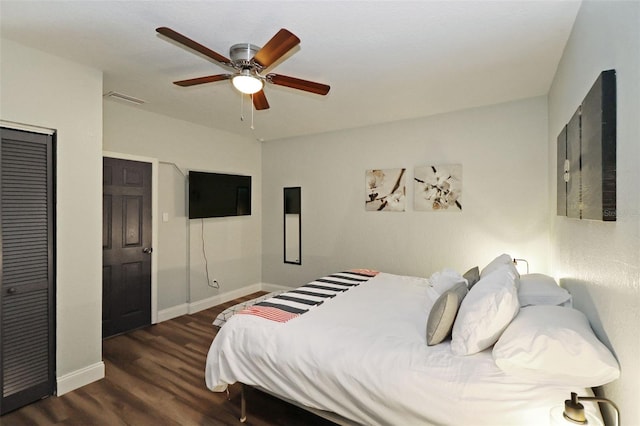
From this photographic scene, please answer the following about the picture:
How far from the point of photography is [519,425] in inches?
53.3

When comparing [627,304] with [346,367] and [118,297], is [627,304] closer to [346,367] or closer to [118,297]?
[346,367]

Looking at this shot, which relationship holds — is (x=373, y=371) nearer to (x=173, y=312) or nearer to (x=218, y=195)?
(x=173, y=312)

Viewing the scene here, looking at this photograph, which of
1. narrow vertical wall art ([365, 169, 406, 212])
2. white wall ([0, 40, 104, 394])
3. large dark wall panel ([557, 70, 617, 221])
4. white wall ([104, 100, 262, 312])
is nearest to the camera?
large dark wall panel ([557, 70, 617, 221])

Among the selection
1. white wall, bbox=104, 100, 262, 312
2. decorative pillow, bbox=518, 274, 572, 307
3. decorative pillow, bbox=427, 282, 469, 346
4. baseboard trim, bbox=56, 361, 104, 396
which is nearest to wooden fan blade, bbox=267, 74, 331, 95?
decorative pillow, bbox=427, 282, 469, 346

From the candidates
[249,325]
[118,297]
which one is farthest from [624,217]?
[118,297]

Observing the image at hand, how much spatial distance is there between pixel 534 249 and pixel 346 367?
105 inches

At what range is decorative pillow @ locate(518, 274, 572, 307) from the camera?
1926mm

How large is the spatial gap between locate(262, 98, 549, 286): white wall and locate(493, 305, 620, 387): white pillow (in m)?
2.08

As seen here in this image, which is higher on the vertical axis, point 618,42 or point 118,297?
point 618,42

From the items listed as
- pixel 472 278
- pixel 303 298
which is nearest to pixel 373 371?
pixel 303 298

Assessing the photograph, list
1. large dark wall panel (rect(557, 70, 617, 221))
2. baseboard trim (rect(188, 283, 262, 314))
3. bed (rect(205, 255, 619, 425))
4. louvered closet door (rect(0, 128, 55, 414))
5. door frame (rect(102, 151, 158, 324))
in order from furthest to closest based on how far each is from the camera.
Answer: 1. baseboard trim (rect(188, 283, 262, 314))
2. door frame (rect(102, 151, 158, 324))
3. louvered closet door (rect(0, 128, 55, 414))
4. bed (rect(205, 255, 619, 425))
5. large dark wall panel (rect(557, 70, 617, 221))

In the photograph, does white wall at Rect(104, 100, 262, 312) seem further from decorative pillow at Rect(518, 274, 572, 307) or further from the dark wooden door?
decorative pillow at Rect(518, 274, 572, 307)

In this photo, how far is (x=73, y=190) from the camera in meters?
2.51

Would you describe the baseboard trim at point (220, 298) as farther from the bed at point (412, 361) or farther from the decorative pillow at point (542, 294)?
the decorative pillow at point (542, 294)
